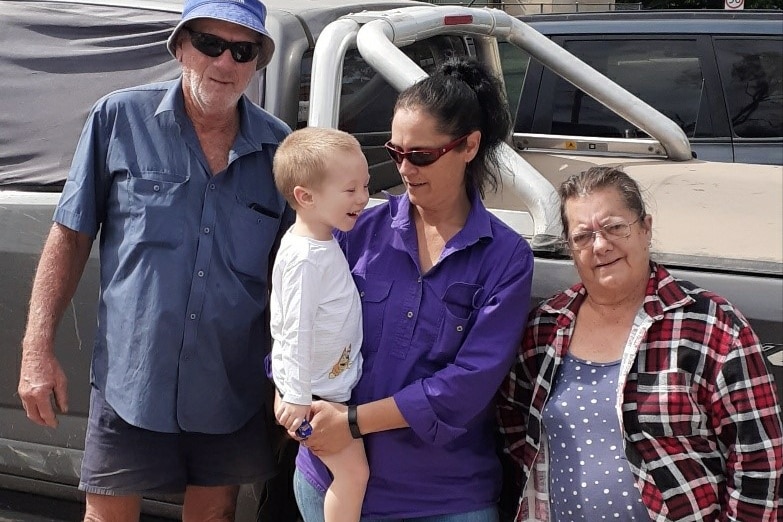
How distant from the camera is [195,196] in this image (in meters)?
2.42

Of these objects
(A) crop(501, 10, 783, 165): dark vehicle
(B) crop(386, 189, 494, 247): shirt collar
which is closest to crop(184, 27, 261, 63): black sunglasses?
(B) crop(386, 189, 494, 247): shirt collar

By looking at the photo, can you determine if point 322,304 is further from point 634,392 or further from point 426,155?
point 634,392

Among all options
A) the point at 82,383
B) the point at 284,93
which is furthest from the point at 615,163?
the point at 82,383

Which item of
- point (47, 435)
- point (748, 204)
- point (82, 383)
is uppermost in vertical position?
point (748, 204)

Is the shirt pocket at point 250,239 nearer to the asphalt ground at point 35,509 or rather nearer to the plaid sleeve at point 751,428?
the plaid sleeve at point 751,428

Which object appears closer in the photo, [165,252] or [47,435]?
[165,252]

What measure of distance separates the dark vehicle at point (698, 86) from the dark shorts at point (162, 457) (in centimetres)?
351

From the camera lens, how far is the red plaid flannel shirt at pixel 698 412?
1.98m

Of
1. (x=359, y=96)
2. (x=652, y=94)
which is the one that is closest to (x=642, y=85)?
→ (x=652, y=94)

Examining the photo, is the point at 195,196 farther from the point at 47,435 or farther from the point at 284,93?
the point at 47,435

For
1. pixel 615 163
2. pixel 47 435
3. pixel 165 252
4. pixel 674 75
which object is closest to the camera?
pixel 165 252

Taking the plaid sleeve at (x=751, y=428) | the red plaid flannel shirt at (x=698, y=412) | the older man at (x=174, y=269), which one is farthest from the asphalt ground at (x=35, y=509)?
the plaid sleeve at (x=751, y=428)

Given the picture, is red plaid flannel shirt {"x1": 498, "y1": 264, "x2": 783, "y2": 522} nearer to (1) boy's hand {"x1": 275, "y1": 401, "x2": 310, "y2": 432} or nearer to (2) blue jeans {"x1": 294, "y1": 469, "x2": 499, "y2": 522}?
(2) blue jeans {"x1": 294, "y1": 469, "x2": 499, "y2": 522}

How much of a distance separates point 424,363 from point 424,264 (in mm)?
225
